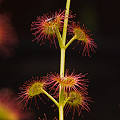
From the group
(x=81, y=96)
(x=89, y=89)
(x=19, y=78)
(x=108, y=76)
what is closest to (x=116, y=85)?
(x=108, y=76)

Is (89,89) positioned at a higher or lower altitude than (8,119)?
higher

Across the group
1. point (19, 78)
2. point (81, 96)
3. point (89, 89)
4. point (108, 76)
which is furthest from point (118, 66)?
point (81, 96)

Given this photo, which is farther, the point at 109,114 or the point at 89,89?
the point at 89,89

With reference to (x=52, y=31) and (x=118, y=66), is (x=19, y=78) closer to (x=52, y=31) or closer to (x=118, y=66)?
(x=118, y=66)

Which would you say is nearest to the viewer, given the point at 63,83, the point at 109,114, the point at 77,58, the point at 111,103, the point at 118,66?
the point at 63,83

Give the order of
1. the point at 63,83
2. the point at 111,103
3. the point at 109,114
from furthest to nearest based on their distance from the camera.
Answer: the point at 111,103 → the point at 109,114 → the point at 63,83

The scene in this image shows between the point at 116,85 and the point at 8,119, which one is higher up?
the point at 116,85

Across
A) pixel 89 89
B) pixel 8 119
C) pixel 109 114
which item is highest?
pixel 89 89

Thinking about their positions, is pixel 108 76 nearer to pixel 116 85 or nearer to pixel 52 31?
pixel 116 85

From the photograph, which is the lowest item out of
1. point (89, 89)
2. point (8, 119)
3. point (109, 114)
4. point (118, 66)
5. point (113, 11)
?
point (8, 119)
